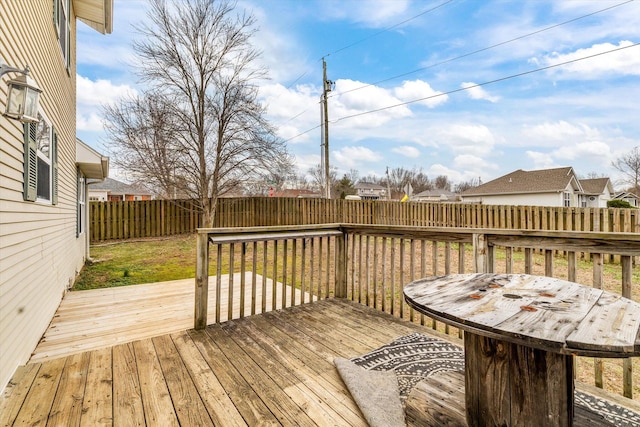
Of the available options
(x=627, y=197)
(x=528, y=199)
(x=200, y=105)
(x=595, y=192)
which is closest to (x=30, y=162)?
(x=200, y=105)

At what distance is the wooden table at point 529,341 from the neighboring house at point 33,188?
110 inches

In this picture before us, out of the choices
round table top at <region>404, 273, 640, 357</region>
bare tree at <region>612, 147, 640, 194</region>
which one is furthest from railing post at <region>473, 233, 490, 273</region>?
bare tree at <region>612, 147, 640, 194</region>

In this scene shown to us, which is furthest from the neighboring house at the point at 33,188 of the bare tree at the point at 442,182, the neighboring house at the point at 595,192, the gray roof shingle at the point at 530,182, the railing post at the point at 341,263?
the bare tree at the point at 442,182

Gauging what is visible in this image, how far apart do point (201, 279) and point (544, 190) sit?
70.4ft

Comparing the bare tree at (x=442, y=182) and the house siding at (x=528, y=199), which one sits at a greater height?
the bare tree at (x=442, y=182)

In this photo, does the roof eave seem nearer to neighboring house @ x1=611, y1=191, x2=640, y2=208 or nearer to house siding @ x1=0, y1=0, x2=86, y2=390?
house siding @ x1=0, y1=0, x2=86, y2=390

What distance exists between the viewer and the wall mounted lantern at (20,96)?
1.88 metres

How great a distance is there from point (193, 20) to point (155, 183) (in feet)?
20.3

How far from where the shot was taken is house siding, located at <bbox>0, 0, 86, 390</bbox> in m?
2.06

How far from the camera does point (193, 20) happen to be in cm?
1110

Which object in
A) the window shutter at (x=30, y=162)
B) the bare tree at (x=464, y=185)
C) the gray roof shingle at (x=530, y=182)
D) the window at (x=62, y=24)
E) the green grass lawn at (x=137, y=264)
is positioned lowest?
the green grass lawn at (x=137, y=264)

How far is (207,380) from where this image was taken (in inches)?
83.3

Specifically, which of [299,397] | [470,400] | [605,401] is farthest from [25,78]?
[605,401]

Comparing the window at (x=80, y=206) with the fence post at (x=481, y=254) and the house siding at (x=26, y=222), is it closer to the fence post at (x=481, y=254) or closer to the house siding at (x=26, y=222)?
the house siding at (x=26, y=222)
